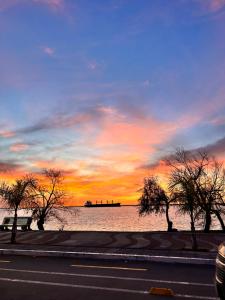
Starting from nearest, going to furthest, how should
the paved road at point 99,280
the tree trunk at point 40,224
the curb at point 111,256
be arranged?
the paved road at point 99,280 < the curb at point 111,256 < the tree trunk at point 40,224

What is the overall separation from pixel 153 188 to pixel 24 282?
3966cm

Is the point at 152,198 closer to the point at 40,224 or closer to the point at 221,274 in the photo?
the point at 40,224

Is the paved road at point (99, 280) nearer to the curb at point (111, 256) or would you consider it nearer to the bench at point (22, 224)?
the curb at point (111, 256)

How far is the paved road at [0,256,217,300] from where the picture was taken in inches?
362

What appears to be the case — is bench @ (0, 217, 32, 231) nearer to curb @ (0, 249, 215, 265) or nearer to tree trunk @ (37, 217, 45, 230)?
tree trunk @ (37, 217, 45, 230)

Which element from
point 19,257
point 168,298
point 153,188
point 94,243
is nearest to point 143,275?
point 168,298

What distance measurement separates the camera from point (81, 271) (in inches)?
492

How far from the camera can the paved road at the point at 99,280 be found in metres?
9.20

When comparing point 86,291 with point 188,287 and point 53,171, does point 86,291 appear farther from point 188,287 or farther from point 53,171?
point 53,171

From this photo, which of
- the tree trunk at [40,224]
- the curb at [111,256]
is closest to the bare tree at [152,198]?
the tree trunk at [40,224]

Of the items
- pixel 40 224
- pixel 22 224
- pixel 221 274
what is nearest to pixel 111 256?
pixel 221 274

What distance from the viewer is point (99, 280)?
35.8 feet

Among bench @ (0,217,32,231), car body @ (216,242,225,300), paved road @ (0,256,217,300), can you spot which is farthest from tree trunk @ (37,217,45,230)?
car body @ (216,242,225,300)

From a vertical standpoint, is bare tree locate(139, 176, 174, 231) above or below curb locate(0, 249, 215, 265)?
above
